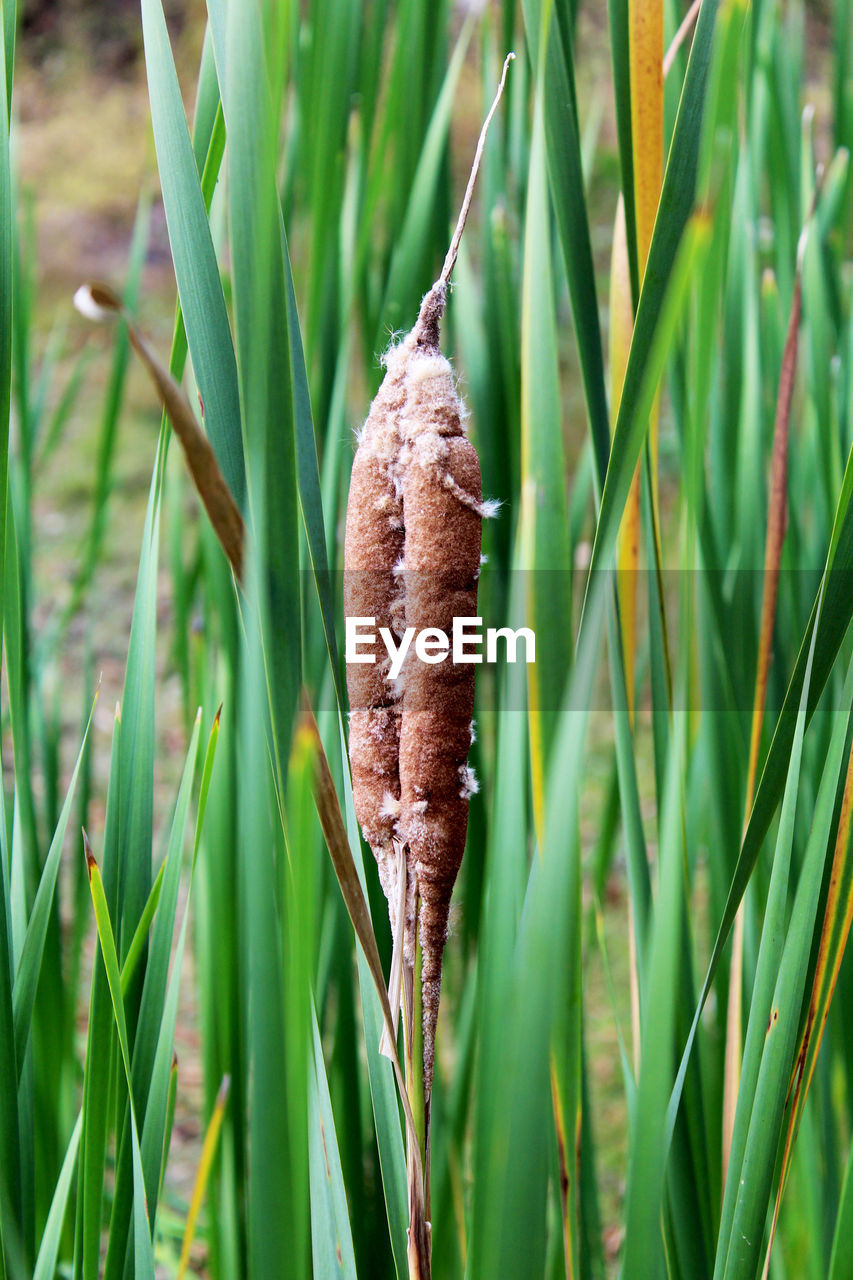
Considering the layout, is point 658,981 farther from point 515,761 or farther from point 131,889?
point 131,889

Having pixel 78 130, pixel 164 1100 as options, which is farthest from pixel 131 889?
pixel 78 130

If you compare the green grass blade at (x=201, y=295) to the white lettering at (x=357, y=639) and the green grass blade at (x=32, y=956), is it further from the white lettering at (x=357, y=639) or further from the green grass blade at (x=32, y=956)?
the green grass blade at (x=32, y=956)

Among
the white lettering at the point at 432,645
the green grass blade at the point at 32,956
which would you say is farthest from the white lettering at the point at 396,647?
the green grass blade at the point at 32,956

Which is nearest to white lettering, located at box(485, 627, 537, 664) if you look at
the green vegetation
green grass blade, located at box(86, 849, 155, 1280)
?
the green vegetation

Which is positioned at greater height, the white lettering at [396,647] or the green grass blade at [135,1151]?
the white lettering at [396,647]

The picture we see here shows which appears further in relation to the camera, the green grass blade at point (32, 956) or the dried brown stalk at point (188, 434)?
the green grass blade at point (32, 956)

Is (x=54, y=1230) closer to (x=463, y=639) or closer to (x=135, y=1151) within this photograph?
(x=135, y=1151)

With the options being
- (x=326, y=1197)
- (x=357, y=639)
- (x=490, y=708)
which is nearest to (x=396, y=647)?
(x=357, y=639)

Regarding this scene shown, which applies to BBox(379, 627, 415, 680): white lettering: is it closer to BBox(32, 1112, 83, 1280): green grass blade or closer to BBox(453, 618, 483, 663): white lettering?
BBox(453, 618, 483, 663): white lettering
